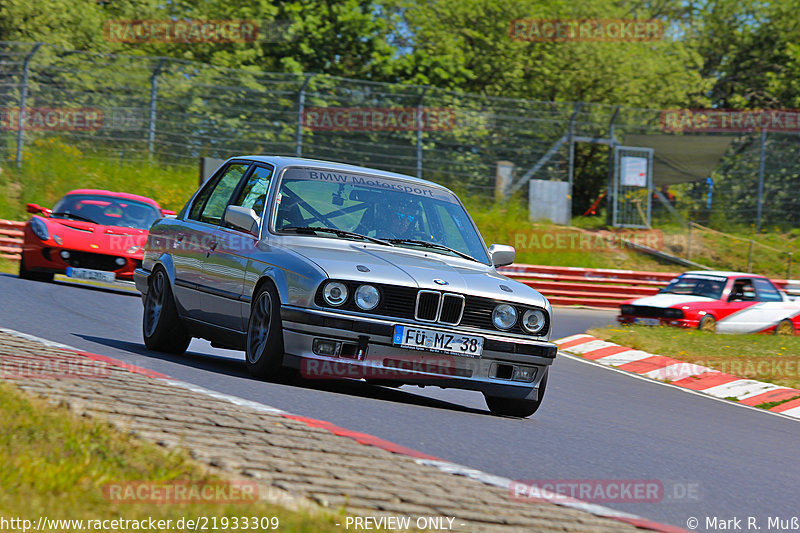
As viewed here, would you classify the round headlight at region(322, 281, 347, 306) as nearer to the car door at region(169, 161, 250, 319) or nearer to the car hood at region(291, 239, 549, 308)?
the car hood at region(291, 239, 549, 308)

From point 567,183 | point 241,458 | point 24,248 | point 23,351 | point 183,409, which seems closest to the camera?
point 241,458

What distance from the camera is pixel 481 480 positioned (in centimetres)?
498

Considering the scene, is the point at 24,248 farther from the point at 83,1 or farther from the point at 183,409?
the point at 83,1

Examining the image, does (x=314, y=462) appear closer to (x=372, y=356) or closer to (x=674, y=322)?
(x=372, y=356)

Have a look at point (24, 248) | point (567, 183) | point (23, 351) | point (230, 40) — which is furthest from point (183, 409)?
point (230, 40)

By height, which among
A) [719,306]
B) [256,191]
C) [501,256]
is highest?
[256,191]

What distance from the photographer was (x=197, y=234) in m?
8.79

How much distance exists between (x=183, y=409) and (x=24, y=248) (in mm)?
11064

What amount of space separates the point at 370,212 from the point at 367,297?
1279mm

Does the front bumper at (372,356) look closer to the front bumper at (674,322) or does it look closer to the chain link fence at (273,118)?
the front bumper at (674,322)

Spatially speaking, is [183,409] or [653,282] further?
[653,282]

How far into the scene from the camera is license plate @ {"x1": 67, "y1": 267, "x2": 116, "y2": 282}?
598 inches

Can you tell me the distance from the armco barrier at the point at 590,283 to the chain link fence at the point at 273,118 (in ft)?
12.7

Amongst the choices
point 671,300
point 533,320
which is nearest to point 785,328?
point 671,300
